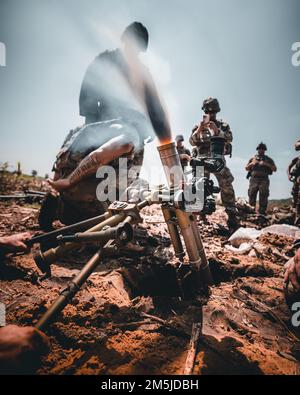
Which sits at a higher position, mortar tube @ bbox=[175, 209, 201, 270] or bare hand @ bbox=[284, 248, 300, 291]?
mortar tube @ bbox=[175, 209, 201, 270]

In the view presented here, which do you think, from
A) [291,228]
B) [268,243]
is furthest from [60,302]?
[291,228]

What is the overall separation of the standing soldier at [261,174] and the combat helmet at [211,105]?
193 inches

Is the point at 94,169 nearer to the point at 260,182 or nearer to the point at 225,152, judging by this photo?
the point at 225,152

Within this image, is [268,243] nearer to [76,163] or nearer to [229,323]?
[229,323]

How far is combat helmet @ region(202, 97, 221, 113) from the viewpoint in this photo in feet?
20.3

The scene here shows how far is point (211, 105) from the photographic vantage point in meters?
6.20

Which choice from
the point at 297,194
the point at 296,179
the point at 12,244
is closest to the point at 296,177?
the point at 296,179

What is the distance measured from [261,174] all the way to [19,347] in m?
10.6

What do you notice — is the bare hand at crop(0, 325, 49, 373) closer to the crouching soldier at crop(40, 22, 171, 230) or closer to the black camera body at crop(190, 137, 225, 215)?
the black camera body at crop(190, 137, 225, 215)

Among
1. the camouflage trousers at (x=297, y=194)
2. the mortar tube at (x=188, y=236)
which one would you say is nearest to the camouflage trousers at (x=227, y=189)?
the camouflage trousers at (x=297, y=194)

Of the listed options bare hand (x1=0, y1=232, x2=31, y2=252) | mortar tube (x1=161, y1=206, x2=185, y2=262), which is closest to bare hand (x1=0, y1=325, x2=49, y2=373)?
bare hand (x1=0, y1=232, x2=31, y2=252)

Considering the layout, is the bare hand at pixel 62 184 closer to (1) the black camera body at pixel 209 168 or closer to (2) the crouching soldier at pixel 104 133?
(2) the crouching soldier at pixel 104 133

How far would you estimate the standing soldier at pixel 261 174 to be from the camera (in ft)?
31.0

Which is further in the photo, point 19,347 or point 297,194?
point 297,194
